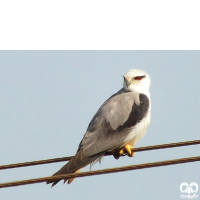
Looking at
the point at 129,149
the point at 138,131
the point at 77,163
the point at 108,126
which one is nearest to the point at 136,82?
the point at 138,131

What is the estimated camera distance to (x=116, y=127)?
7574 millimetres

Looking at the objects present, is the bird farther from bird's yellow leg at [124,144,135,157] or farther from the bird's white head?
the bird's white head

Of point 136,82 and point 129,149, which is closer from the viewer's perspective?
point 129,149

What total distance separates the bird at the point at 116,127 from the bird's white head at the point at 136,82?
381 mm

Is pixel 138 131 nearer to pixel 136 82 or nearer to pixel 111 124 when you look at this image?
pixel 111 124

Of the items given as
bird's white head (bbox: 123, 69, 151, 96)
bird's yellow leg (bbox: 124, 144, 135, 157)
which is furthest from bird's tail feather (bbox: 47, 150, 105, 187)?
bird's white head (bbox: 123, 69, 151, 96)

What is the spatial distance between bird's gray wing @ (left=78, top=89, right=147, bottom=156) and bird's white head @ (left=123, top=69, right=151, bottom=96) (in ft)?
2.06

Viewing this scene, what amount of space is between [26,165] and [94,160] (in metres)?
1.64

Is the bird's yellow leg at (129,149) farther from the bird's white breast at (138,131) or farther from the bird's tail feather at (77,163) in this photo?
the bird's tail feather at (77,163)

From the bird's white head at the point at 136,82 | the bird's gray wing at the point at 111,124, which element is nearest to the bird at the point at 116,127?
the bird's gray wing at the point at 111,124

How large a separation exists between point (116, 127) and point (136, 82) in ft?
3.90

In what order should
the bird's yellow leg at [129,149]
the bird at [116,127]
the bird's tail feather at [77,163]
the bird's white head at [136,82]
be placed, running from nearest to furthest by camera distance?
the bird's tail feather at [77,163] < the bird at [116,127] < the bird's yellow leg at [129,149] < the bird's white head at [136,82]

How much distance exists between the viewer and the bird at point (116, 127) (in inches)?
288

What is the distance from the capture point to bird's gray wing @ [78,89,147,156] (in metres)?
7.38
